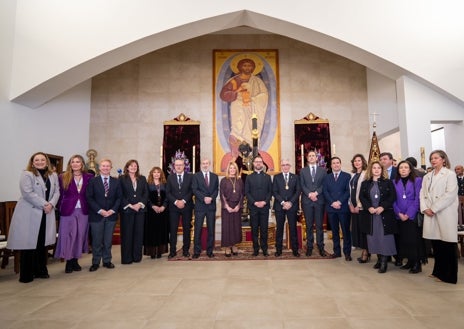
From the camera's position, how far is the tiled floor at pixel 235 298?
2150 mm

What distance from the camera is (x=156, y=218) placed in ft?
14.9

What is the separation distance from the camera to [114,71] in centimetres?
848

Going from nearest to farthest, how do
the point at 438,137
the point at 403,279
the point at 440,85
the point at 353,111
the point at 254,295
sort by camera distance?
the point at 254,295 → the point at 403,279 → the point at 440,85 → the point at 353,111 → the point at 438,137

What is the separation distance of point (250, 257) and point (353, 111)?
19.1 feet

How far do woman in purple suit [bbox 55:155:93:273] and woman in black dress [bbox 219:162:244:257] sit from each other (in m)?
1.86

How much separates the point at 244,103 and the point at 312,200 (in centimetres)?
457

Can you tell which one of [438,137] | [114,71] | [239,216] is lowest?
[239,216]

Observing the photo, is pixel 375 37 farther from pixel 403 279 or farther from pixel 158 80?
pixel 158 80

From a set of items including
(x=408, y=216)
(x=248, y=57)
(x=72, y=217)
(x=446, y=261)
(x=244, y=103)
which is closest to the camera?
(x=446, y=261)

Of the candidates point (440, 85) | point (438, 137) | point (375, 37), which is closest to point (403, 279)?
point (440, 85)

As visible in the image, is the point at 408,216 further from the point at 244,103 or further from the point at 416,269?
the point at 244,103

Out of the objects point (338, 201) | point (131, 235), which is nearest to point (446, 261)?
point (338, 201)

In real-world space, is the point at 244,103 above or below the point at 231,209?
above

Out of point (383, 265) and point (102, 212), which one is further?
point (102, 212)
